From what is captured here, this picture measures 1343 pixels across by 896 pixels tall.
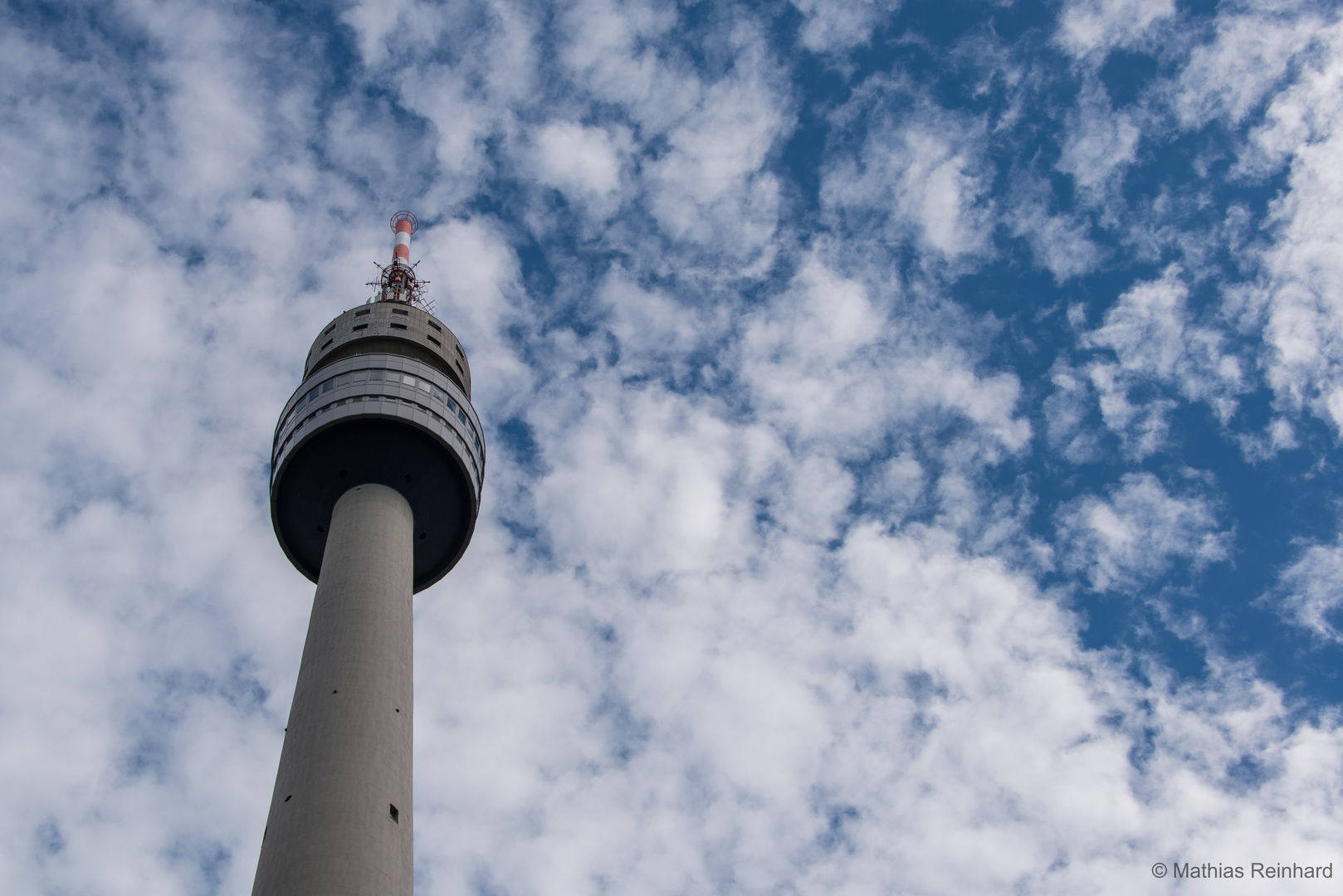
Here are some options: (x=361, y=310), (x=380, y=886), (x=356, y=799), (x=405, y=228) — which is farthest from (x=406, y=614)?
(x=405, y=228)

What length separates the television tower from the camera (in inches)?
1382

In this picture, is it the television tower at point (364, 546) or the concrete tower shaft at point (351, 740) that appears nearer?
the concrete tower shaft at point (351, 740)

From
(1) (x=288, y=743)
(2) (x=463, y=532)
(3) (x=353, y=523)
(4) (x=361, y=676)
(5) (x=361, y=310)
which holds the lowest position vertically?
(1) (x=288, y=743)

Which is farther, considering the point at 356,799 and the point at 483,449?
the point at 483,449

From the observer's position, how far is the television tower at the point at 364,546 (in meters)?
35.1

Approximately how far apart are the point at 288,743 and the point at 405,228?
47.7 meters

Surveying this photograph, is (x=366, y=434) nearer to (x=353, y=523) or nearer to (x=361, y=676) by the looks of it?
(x=353, y=523)

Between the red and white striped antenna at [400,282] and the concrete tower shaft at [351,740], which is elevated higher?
the red and white striped antenna at [400,282]

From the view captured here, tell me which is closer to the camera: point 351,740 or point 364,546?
point 351,740

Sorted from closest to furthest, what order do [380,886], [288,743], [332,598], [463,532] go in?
[380,886] → [288,743] → [332,598] → [463,532]

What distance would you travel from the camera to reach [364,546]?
48344mm

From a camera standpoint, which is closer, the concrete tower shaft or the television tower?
the concrete tower shaft

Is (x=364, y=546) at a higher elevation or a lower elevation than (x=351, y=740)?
higher

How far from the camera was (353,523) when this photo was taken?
50.1 m
